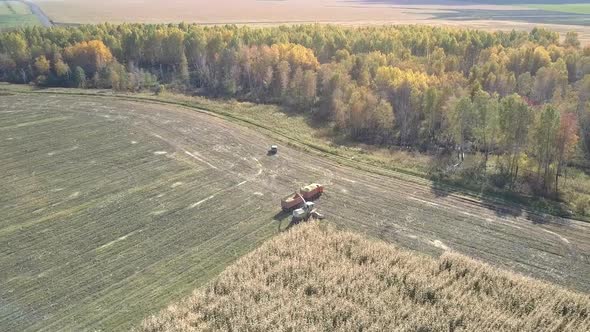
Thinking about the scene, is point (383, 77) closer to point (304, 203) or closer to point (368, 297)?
point (304, 203)

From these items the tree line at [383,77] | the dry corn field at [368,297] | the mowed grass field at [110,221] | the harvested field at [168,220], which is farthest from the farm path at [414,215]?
the tree line at [383,77]

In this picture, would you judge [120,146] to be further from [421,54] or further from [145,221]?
[421,54]

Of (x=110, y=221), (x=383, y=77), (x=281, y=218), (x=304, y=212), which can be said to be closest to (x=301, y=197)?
(x=304, y=212)

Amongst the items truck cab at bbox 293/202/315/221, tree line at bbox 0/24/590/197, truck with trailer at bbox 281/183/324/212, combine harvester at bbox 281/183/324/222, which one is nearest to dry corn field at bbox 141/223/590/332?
truck cab at bbox 293/202/315/221

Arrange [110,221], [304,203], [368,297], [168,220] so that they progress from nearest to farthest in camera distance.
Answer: [368,297] < [110,221] < [168,220] < [304,203]

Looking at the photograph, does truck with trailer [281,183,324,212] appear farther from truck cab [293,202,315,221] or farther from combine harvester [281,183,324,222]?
truck cab [293,202,315,221]

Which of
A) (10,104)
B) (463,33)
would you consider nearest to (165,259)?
(10,104)
